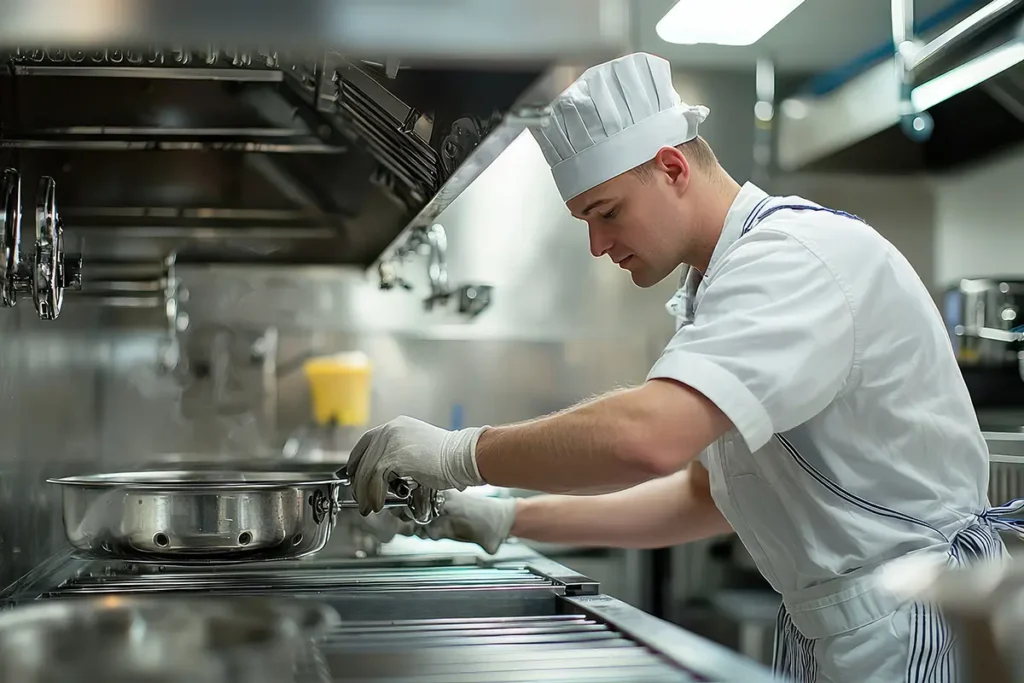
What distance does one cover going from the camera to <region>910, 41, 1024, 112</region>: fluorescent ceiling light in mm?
2146

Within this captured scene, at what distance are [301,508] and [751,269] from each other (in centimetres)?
54

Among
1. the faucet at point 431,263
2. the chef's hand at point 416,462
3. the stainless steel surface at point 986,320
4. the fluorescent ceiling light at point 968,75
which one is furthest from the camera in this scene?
the stainless steel surface at point 986,320

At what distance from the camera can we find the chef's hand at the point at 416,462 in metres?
1.17

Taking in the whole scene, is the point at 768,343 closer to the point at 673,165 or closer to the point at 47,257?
the point at 673,165

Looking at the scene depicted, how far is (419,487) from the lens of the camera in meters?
1.22

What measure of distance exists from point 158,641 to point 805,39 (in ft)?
9.89

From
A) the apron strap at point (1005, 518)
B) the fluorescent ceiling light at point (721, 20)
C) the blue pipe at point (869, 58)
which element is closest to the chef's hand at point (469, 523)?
the apron strap at point (1005, 518)

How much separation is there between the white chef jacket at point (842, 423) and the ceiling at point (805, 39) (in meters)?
1.97

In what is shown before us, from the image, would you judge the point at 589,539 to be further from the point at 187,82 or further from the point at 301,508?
the point at 187,82

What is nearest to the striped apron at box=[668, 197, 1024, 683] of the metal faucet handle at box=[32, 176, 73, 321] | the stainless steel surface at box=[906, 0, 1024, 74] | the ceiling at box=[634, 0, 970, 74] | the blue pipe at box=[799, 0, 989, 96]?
the metal faucet handle at box=[32, 176, 73, 321]

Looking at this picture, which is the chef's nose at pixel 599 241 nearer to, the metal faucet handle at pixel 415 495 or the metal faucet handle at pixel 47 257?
the metal faucet handle at pixel 415 495

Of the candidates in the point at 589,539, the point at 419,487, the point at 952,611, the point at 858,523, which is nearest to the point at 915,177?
the point at 589,539

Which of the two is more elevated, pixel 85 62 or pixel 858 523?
pixel 85 62

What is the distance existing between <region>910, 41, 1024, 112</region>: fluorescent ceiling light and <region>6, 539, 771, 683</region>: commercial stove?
4.76ft
